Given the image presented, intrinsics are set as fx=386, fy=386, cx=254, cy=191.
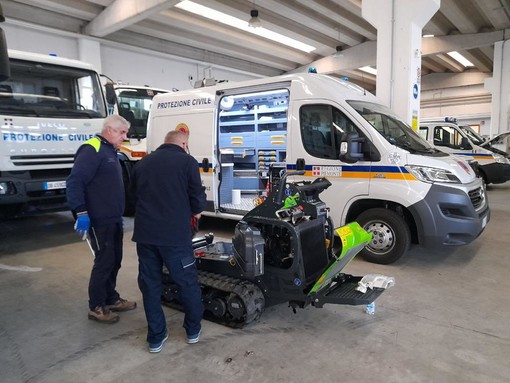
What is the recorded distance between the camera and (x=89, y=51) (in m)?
11.5

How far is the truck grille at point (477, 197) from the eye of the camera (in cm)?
432

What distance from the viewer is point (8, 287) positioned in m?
3.99

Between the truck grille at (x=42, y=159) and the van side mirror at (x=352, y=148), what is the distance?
3.86m

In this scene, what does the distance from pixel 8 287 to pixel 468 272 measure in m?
4.94

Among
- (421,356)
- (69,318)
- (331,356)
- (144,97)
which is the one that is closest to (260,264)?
(331,356)

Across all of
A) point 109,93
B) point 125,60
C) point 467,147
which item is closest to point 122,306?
point 109,93

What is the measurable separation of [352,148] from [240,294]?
7.02 feet

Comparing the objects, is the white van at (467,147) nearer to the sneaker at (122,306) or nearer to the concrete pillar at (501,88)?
the concrete pillar at (501,88)

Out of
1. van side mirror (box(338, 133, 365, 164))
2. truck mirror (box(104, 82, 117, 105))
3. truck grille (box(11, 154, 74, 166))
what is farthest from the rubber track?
truck mirror (box(104, 82, 117, 105))

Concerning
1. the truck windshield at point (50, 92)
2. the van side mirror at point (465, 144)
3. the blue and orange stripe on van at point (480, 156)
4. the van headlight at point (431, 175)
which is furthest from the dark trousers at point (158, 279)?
the van side mirror at point (465, 144)

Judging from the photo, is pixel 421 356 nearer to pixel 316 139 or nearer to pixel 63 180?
pixel 316 139

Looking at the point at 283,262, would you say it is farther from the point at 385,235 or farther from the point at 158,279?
the point at 385,235

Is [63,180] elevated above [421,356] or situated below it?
A: above

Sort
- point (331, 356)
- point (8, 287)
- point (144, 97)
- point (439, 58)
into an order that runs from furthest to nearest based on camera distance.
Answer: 1. point (439, 58)
2. point (144, 97)
3. point (8, 287)
4. point (331, 356)
